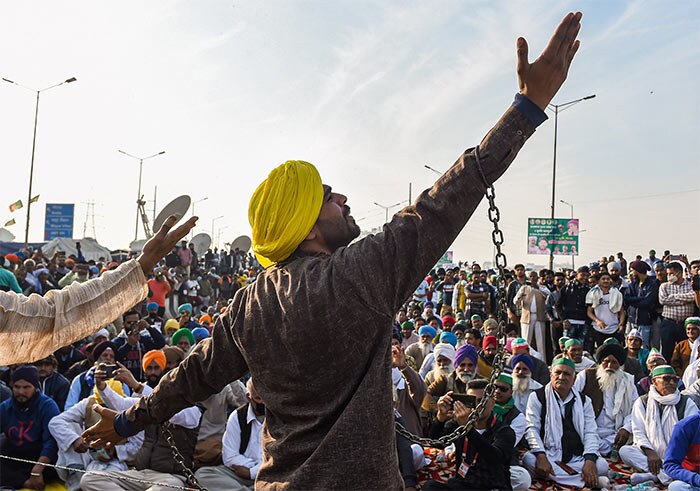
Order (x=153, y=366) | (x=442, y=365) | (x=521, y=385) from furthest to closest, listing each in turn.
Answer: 1. (x=442, y=365)
2. (x=521, y=385)
3. (x=153, y=366)

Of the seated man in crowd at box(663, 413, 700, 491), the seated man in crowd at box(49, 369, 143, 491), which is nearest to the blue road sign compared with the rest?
the seated man in crowd at box(49, 369, 143, 491)

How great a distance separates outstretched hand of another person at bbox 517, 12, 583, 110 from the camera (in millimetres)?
1819

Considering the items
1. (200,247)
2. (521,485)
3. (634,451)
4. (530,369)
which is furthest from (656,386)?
(200,247)

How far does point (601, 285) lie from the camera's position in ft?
37.5

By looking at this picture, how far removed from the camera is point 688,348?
912 centimetres

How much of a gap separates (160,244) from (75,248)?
3241cm

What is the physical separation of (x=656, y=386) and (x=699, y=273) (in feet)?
15.7

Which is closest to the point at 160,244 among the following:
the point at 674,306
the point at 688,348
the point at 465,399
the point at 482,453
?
the point at 465,399

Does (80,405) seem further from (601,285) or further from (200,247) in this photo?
(200,247)

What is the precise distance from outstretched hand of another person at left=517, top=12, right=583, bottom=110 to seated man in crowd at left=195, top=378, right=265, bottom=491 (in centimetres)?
513

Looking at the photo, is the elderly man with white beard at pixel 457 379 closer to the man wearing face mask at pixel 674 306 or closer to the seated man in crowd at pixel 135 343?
the seated man in crowd at pixel 135 343

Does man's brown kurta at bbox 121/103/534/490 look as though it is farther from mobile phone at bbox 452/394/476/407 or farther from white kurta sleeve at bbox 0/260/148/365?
mobile phone at bbox 452/394/476/407

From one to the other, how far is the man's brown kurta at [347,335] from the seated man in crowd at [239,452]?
14.8 ft

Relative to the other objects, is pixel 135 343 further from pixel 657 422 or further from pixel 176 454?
pixel 657 422
